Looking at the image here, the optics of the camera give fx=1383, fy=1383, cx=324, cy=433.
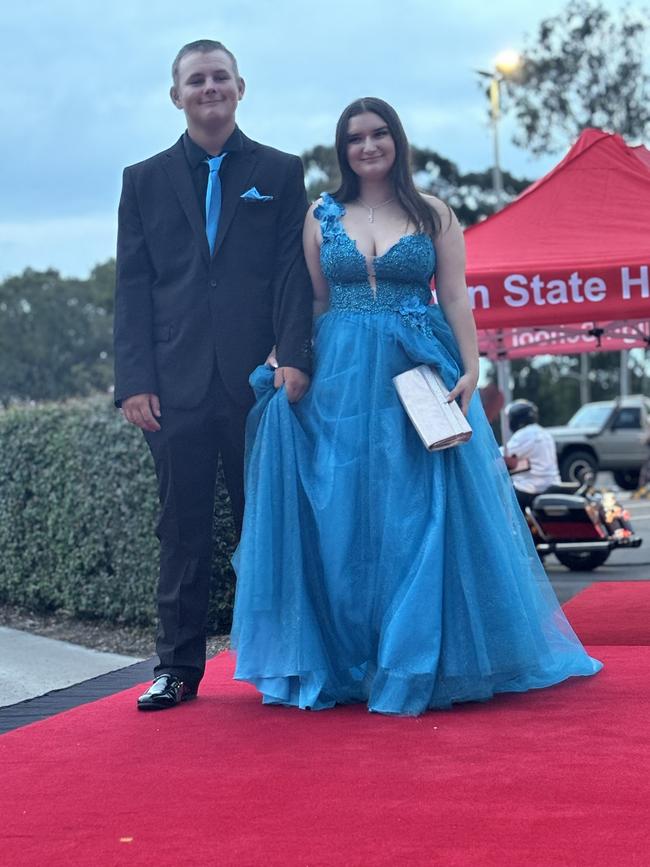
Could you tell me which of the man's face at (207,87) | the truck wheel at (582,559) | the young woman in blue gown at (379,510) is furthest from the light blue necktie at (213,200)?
the truck wheel at (582,559)

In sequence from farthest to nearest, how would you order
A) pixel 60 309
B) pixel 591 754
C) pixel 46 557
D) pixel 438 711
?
1. pixel 60 309
2. pixel 46 557
3. pixel 438 711
4. pixel 591 754

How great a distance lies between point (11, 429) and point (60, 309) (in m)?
56.8

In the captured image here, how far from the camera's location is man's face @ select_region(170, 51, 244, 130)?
463 centimetres

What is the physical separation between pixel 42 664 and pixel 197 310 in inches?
110

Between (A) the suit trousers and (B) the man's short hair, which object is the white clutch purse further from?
(B) the man's short hair

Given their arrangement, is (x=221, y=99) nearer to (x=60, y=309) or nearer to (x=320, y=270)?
(x=320, y=270)

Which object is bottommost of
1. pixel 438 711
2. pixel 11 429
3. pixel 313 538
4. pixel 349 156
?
pixel 438 711

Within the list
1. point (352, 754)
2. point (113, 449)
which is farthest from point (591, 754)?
point (113, 449)

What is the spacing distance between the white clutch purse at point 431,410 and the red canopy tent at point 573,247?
2.29m

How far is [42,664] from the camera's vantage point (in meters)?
6.74

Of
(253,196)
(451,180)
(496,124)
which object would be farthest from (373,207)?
(451,180)

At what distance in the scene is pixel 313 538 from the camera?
15.1 feet

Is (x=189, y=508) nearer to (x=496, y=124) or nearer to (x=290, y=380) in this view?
(x=290, y=380)

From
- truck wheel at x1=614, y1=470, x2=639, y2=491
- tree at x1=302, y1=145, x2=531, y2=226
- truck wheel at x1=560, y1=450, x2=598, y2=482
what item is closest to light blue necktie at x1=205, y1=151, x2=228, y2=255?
truck wheel at x1=560, y1=450, x2=598, y2=482
